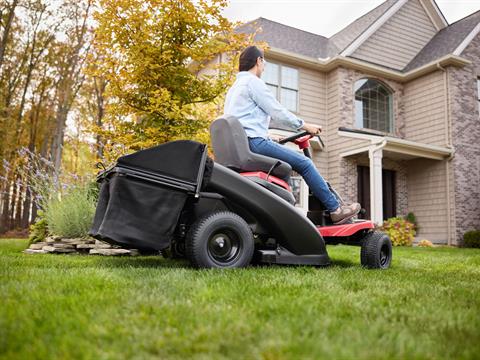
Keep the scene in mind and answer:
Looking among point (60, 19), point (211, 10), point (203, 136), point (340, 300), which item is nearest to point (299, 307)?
point (340, 300)

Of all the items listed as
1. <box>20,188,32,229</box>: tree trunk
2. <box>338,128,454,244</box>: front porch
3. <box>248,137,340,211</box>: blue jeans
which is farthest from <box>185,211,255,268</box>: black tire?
<box>20,188,32,229</box>: tree trunk

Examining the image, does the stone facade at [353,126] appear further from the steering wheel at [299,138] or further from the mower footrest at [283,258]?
the mower footrest at [283,258]

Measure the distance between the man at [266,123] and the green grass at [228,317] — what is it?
966 millimetres

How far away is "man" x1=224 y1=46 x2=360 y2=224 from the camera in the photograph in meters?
3.62

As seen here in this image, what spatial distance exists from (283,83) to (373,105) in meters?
2.99

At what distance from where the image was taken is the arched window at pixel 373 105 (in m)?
12.9

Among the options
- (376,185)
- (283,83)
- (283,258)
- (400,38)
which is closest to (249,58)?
(283,258)

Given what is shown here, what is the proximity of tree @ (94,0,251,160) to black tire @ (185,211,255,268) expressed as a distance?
11.1 ft

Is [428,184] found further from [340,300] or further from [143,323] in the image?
[143,323]

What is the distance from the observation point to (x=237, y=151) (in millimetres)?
3492

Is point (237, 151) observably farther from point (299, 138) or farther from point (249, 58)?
point (249, 58)

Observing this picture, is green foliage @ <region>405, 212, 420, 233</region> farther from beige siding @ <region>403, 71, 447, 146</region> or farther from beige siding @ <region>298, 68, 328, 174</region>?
beige siding @ <region>298, 68, 328, 174</region>

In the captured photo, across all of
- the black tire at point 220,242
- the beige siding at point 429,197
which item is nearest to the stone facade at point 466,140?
the beige siding at point 429,197

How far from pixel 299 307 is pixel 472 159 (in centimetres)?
1239
